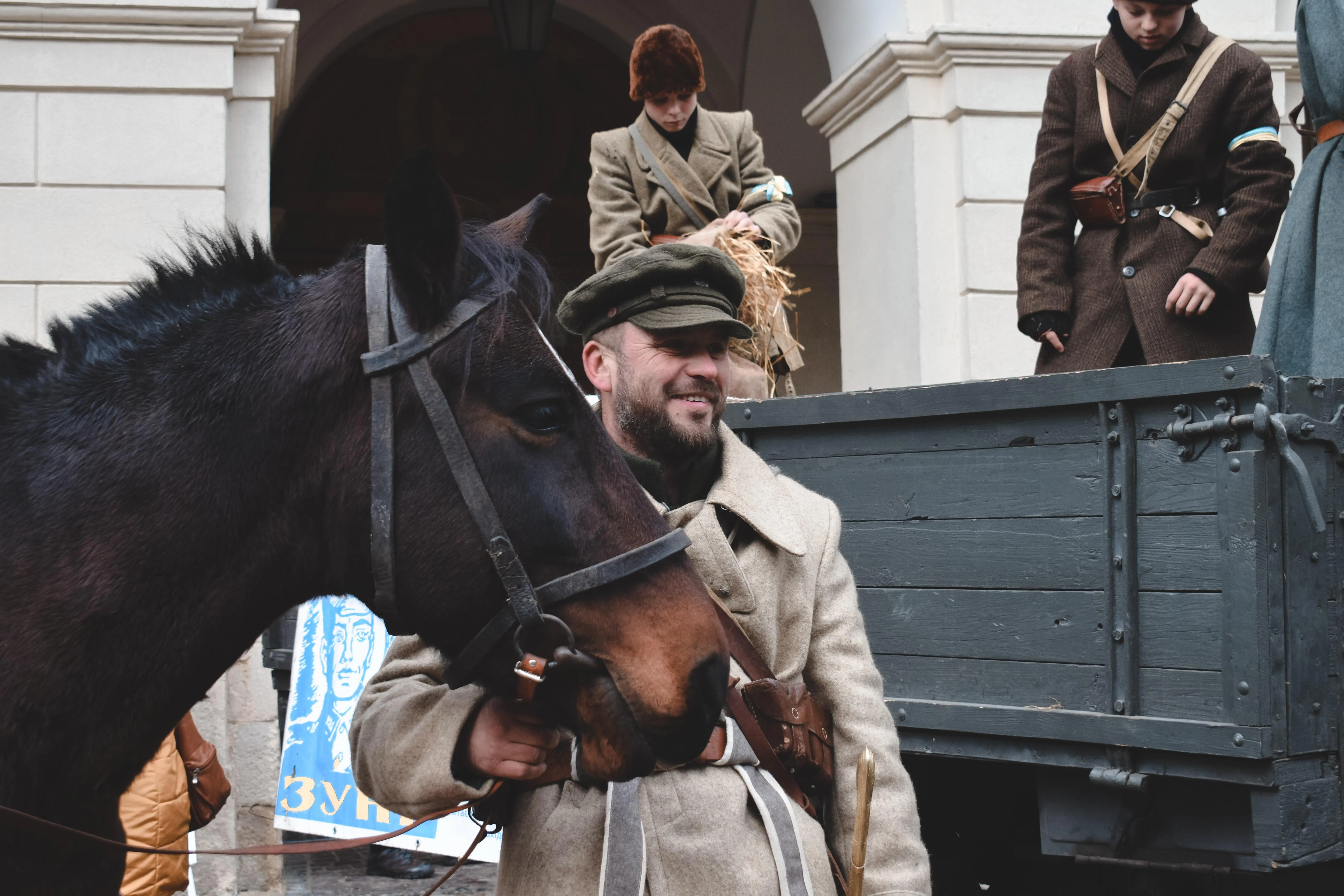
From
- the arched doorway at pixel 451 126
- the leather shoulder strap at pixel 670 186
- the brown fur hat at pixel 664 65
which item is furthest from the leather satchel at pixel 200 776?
the arched doorway at pixel 451 126

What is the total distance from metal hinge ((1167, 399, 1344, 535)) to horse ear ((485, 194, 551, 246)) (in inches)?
59.7

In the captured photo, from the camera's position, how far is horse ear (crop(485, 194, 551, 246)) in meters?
1.91

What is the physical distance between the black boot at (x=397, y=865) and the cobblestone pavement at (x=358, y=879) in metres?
0.02

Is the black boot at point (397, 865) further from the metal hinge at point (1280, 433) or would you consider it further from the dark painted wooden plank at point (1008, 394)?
the metal hinge at point (1280, 433)

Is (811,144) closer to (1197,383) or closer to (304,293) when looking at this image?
(1197,383)

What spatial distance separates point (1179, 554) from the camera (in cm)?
286

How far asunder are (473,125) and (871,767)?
9119 mm

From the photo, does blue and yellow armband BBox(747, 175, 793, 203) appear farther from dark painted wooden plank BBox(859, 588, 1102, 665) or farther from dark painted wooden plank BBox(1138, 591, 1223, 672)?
dark painted wooden plank BBox(1138, 591, 1223, 672)

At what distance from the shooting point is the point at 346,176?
1031 centimetres

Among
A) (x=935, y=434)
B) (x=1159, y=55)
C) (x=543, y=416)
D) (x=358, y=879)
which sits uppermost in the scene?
(x=1159, y=55)

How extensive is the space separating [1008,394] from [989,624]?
55cm

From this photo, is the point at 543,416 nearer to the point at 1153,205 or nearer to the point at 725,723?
the point at 725,723

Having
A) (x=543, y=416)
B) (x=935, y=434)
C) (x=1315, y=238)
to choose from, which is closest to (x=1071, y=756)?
(x=935, y=434)

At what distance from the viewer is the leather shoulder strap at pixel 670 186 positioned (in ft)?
16.0
